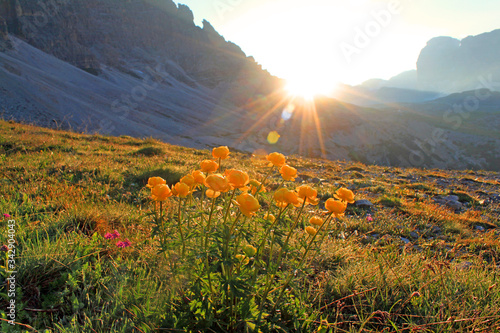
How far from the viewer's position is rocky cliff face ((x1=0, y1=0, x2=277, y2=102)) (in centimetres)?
7412

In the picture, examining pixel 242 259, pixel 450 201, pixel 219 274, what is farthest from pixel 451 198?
pixel 219 274

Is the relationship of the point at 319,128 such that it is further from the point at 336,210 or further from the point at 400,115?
the point at 336,210

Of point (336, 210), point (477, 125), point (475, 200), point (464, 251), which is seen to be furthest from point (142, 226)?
point (477, 125)

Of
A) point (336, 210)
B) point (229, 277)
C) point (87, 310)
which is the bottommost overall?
point (87, 310)

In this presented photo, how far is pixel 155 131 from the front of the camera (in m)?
41.3

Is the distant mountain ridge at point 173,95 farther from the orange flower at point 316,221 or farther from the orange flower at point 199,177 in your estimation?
the orange flower at point 316,221

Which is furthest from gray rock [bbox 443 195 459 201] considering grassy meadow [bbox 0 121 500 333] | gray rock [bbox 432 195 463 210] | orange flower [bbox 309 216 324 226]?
orange flower [bbox 309 216 324 226]

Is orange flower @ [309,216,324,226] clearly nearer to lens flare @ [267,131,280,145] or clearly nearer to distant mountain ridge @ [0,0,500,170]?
distant mountain ridge @ [0,0,500,170]

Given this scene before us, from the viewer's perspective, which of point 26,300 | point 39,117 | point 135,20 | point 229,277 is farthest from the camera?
point 135,20

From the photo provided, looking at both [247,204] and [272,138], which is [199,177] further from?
[272,138]

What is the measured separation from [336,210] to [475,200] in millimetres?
9140

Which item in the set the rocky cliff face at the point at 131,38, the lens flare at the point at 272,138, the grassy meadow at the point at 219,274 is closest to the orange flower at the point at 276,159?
the grassy meadow at the point at 219,274

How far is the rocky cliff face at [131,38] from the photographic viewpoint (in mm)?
74125

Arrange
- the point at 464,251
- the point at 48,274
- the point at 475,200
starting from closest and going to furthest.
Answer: the point at 48,274 → the point at 464,251 → the point at 475,200
